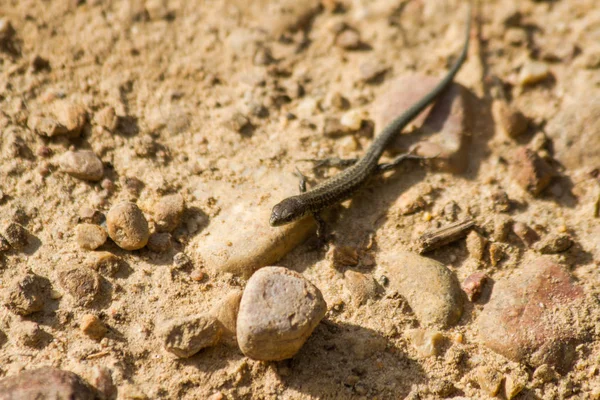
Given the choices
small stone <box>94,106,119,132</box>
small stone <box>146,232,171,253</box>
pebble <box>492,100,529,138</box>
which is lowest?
pebble <box>492,100,529,138</box>

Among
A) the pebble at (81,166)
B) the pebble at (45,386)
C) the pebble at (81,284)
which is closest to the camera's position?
the pebble at (45,386)

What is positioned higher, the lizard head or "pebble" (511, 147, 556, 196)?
the lizard head

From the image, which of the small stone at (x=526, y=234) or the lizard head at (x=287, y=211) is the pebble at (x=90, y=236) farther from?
the small stone at (x=526, y=234)

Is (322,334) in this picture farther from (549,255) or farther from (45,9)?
(45,9)

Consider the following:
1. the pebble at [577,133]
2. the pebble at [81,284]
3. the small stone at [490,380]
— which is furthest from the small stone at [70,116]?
the pebble at [577,133]

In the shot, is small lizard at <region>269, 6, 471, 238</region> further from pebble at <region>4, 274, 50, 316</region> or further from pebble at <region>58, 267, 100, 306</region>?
pebble at <region>4, 274, 50, 316</region>

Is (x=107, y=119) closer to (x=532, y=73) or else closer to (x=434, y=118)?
(x=434, y=118)

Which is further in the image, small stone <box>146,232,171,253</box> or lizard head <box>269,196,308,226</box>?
lizard head <box>269,196,308,226</box>

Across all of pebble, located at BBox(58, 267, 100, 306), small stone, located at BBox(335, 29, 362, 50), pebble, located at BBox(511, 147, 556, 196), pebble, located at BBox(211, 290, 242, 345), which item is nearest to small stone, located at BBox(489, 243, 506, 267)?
pebble, located at BBox(511, 147, 556, 196)
